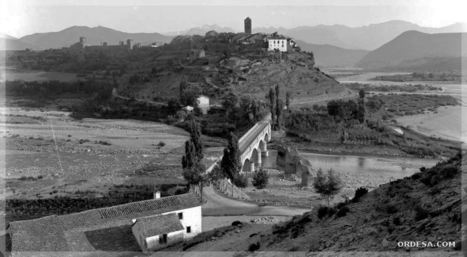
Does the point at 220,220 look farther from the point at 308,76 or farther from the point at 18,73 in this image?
the point at 18,73

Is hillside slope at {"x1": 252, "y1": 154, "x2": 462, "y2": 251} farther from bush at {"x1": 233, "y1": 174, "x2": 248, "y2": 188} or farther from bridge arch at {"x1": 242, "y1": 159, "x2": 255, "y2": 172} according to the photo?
bridge arch at {"x1": 242, "y1": 159, "x2": 255, "y2": 172}

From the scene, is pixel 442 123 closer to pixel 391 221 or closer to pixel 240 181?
pixel 240 181

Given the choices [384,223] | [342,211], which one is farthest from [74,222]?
[384,223]

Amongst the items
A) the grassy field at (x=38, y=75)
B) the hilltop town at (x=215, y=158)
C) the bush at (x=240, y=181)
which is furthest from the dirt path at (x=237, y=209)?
the grassy field at (x=38, y=75)

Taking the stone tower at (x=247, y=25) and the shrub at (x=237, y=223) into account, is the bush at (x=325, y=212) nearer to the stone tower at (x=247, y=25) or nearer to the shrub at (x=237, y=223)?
the shrub at (x=237, y=223)

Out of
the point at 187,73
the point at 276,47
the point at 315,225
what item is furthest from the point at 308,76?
the point at 315,225

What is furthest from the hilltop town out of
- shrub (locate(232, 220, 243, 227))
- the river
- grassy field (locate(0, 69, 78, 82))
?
grassy field (locate(0, 69, 78, 82))
